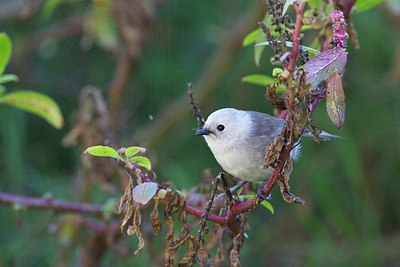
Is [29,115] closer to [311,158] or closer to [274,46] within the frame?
[311,158]

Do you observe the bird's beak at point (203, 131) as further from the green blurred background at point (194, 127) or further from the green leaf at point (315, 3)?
the green blurred background at point (194, 127)

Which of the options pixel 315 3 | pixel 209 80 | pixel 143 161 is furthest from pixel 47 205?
pixel 209 80

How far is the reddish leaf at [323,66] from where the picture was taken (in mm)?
1257

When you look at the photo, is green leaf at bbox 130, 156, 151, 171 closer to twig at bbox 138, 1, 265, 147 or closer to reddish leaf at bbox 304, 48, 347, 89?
Result: reddish leaf at bbox 304, 48, 347, 89

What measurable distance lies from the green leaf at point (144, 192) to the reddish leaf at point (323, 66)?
0.36 metres

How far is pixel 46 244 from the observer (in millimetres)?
3512

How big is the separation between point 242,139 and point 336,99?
2.49ft

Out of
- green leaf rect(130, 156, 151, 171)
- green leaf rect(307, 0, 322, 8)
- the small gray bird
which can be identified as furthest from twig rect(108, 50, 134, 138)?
green leaf rect(130, 156, 151, 171)

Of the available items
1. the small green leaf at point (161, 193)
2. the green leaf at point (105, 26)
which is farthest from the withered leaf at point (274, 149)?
the green leaf at point (105, 26)

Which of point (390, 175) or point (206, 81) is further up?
point (206, 81)

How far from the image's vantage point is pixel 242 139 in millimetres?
2008

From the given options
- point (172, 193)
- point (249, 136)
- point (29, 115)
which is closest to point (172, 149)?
point (29, 115)

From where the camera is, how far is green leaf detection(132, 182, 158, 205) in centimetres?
130

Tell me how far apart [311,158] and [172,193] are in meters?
2.43
